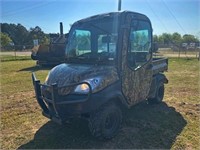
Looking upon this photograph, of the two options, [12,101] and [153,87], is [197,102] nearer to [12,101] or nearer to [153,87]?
[153,87]

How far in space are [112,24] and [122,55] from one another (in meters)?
0.64

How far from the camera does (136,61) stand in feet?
15.3

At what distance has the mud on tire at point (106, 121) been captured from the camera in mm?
3820

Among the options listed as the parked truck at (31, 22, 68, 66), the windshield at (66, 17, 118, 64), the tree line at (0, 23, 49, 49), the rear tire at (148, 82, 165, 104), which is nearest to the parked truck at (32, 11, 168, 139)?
the windshield at (66, 17, 118, 64)

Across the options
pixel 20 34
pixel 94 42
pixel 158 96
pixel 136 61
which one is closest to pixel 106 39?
pixel 94 42

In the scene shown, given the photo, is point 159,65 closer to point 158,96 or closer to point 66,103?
point 158,96

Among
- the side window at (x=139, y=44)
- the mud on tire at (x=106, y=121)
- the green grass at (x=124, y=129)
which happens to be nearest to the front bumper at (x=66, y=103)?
the mud on tire at (x=106, y=121)

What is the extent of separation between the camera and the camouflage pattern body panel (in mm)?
3809

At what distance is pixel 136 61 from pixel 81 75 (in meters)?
1.40

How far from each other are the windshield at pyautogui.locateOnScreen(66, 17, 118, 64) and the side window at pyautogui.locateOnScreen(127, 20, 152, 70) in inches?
16.7

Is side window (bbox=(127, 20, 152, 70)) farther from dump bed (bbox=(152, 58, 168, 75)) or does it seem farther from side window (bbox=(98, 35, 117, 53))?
dump bed (bbox=(152, 58, 168, 75))

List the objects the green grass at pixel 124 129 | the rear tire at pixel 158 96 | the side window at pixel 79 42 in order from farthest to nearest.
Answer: the rear tire at pixel 158 96
the side window at pixel 79 42
the green grass at pixel 124 129

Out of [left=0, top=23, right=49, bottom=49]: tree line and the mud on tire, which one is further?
[left=0, top=23, right=49, bottom=49]: tree line

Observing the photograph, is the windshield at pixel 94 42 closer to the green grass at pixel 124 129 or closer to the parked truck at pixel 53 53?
the green grass at pixel 124 129
